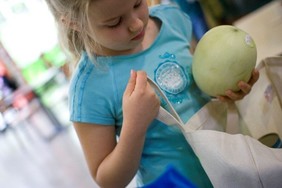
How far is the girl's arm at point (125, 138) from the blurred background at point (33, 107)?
118 centimetres

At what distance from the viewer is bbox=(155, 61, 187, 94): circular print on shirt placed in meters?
0.65

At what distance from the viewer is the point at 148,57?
677 millimetres

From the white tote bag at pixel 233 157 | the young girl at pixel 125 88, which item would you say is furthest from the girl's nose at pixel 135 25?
the white tote bag at pixel 233 157

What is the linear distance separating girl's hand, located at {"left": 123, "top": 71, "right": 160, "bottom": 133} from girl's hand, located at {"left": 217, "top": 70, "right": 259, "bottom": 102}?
0.54ft

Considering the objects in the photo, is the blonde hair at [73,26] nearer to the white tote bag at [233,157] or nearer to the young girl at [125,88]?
the young girl at [125,88]

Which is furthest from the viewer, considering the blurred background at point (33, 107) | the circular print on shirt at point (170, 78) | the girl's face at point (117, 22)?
the blurred background at point (33, 107)

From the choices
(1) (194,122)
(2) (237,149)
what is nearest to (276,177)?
(2) (237,149)

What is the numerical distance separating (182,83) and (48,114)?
1.93 m

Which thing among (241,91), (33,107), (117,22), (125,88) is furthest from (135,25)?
(33,107)

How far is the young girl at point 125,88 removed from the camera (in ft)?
1.89

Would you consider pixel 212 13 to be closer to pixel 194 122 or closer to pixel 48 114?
pixel 194 122

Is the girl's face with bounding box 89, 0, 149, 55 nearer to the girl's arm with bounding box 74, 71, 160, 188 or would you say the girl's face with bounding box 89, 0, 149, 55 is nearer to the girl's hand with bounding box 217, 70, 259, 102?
the girl's arm with bounding box 74, 71, 160, 188

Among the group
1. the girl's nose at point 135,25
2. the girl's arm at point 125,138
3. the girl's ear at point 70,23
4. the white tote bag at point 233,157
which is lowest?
the white tote bag at point 233,157

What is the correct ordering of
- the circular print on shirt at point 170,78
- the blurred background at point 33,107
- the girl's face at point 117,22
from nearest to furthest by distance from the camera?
the girl's face at point 117,22, the circular print on shirt at point 170,78, the blurred background at point 33,107
